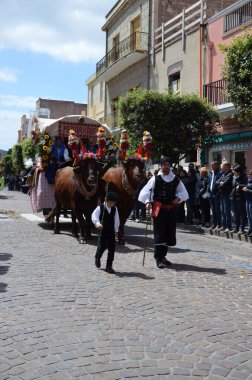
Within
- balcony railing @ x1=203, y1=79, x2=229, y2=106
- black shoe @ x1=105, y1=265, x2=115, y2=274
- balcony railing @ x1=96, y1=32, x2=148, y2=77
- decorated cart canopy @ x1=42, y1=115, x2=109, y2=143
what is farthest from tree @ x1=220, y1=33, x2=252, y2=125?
balcony railing @ x1=96, y1=32, x2=148, y2=77

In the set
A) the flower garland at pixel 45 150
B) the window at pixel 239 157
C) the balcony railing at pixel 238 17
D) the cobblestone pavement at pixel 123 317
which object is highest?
the balcony railing at pixel 238 17

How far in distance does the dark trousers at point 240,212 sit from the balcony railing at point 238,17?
892 centimetres

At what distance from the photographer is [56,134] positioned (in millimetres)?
13492

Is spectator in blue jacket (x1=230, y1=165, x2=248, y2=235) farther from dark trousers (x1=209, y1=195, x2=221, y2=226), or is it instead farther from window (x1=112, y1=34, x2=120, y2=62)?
window (x1=112, y1=34, x2=120, y2=62)

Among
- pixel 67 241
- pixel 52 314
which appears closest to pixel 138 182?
pixel 67 241

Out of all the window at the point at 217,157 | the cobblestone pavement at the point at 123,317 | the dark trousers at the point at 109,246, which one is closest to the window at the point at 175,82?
the window at the point at 217,157

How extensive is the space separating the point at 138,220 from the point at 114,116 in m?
15.2

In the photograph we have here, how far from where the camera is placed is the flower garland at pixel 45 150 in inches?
511

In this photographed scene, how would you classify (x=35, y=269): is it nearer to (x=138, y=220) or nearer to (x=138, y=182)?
(x=138, y=182)

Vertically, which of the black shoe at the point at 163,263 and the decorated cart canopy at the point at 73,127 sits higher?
the decorated cart canopy at the point at 73,127

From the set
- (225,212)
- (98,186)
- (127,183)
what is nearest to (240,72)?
(225,212)

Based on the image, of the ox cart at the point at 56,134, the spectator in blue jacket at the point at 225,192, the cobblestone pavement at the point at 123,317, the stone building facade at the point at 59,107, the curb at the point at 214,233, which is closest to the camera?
the cobblestone pavement at the point at 123,317

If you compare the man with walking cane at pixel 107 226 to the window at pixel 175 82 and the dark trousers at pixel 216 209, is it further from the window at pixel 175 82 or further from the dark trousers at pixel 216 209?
the window at pixel 175 82

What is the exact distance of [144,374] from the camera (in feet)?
12.3
